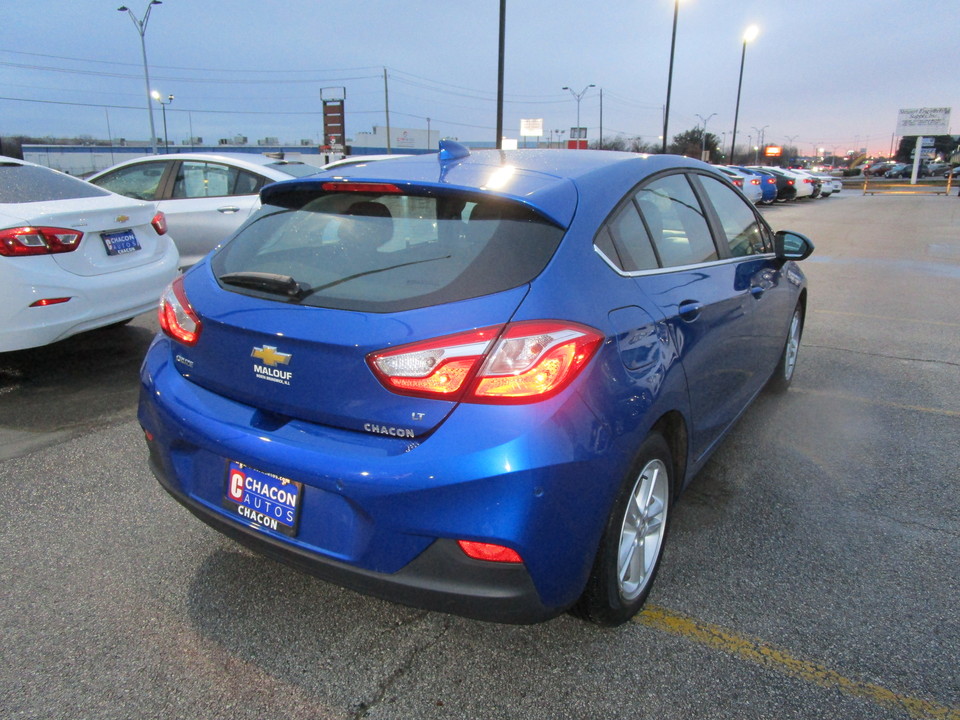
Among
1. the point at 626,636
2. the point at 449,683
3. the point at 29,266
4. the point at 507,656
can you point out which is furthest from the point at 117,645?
the point at 29,266

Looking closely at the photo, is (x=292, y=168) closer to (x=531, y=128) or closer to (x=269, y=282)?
(x=269, y=282)

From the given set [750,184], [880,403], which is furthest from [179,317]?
[750,184]

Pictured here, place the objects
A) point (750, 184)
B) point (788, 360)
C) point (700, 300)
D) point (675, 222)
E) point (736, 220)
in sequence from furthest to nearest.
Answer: point (750, 184) → point (788, 360) → point (736, 220) → point (675, 222) → point (700, 300)

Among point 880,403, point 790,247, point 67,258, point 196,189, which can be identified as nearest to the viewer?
point 790,247

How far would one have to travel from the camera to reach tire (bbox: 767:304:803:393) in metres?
4.66

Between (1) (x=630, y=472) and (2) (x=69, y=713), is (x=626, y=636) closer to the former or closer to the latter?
(1) (x=630, y=472)

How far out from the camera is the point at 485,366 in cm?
184

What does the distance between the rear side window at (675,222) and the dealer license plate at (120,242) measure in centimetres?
384

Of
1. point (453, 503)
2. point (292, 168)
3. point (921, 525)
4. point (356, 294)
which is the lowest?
point (921, 525)

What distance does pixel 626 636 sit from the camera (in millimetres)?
2350

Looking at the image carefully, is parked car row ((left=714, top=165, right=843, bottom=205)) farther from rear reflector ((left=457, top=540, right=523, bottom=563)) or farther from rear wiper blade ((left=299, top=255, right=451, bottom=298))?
rear reflector ((left=457, top=540, right=523, bottom=563))

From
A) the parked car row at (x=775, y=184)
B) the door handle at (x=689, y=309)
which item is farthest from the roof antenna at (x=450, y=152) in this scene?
the parked car row at (x=775, y=184)

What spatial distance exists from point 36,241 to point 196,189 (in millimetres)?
3243

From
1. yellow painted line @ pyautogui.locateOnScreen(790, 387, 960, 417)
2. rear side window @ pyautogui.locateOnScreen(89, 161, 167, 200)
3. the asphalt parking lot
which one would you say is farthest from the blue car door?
rear side window @ pyautogui.locateOnScreen(89, 161, 167, 200)
